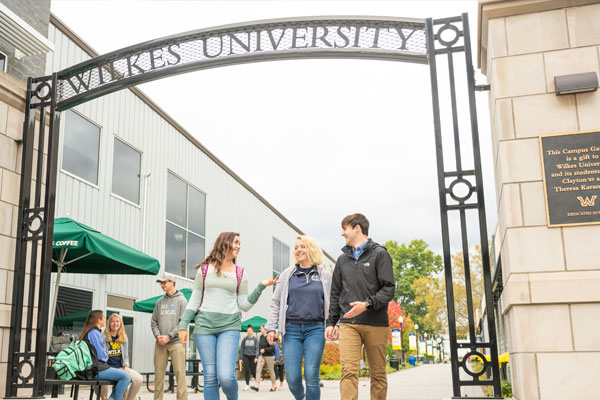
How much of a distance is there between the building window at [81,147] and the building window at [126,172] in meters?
0.99

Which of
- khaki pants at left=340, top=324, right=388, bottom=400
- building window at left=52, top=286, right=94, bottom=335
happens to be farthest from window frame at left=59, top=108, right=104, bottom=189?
khaki pants at left=340, top=324, right=388, bottom=400

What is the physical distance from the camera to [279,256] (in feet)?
111

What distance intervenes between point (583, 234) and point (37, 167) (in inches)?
244

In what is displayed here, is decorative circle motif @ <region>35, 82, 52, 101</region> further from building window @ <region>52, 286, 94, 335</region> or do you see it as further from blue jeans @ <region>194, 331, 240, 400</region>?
building window @ <region>52, 286, 94, 335</region>

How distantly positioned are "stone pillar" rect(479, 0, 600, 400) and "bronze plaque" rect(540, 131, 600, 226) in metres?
0.07

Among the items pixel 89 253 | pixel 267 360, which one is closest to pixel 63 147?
pixel 89 253

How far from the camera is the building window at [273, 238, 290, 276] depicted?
107 ft

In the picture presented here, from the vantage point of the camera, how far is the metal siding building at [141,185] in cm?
1430

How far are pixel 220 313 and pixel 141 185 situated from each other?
1255 centimetres

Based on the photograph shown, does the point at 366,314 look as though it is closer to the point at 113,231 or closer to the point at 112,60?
the point at 112,60

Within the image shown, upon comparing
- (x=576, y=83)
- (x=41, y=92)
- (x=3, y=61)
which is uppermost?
(x=3, y=61)

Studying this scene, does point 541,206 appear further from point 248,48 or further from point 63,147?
point 63,147

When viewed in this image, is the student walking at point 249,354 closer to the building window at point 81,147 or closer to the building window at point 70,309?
the building window at point 70,309

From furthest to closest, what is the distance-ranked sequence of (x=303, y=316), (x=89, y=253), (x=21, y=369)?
(x=89, y=253)
(x=21, y=369)
(x=303, y=316)
